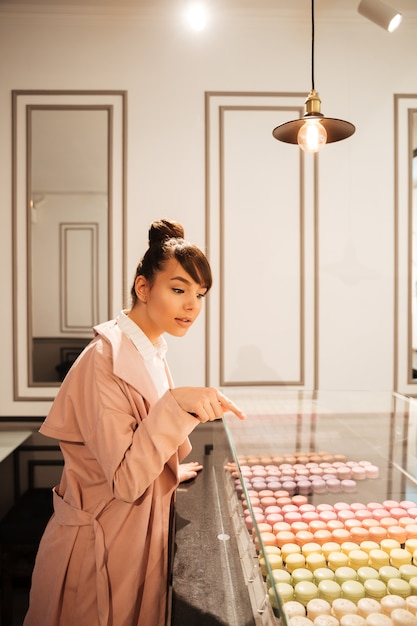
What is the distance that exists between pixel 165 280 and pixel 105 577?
781mm

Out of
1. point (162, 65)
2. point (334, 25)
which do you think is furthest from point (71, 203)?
point (334, 25)

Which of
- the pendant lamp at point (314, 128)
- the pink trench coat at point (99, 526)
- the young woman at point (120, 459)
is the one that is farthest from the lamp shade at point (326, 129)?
the pink trench coat at point (99, 526)

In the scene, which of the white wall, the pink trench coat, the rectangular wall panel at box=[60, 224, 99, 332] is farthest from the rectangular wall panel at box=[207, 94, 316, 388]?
the pink trench coat

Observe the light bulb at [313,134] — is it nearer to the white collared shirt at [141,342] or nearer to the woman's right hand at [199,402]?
the white collared shirt at [141,342]

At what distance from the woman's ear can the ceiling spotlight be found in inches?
98.4

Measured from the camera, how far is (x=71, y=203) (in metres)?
3.26

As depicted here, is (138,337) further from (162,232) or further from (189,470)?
(189,470)

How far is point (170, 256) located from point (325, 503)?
92 centimetres

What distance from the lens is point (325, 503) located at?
5.08 feet

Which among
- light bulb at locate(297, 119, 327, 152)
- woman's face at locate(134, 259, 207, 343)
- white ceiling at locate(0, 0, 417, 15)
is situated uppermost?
→ white ceiling at locate(0, 0, 417, 15)

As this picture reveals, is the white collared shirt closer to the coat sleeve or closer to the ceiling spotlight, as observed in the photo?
the coat sleeve

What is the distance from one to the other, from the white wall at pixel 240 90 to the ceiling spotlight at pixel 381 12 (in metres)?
0.37

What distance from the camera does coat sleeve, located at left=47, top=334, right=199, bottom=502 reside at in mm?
1117

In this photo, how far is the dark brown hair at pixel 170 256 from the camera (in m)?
1.34
